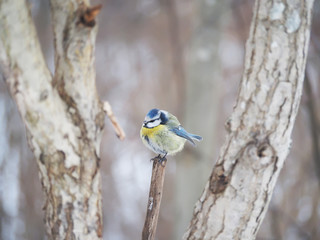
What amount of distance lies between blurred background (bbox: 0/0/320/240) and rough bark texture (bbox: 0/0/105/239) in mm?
1862

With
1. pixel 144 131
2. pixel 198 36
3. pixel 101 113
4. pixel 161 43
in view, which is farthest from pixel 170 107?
pixel 101 113

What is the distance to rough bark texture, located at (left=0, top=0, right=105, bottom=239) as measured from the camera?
1.42 meters

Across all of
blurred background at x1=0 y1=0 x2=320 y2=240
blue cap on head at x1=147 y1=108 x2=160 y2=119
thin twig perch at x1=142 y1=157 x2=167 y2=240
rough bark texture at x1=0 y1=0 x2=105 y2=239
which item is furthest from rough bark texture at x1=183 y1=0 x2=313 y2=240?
blurred background at x1=0 y1=0 x2=320 y2=240

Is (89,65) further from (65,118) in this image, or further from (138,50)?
(138,50)

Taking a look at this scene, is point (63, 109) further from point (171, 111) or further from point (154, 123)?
point (171, 111)

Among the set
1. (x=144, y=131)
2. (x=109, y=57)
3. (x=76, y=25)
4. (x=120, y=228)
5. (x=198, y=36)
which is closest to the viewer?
(x=76, y=25)

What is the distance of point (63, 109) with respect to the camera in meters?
1.53

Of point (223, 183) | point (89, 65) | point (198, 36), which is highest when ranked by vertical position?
point (198, 36)

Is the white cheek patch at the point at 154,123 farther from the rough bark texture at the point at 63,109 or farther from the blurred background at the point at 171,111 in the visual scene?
the blurred background at the point at 171,111

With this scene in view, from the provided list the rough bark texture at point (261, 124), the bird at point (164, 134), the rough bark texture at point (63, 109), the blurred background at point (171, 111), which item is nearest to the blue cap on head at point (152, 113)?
the bird at point (164, 134)

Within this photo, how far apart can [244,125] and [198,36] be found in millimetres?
2419

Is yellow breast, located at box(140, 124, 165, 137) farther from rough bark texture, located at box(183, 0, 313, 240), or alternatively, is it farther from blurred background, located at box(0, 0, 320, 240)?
blurred background, located at box(0, 0, 320, 240)

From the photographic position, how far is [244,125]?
5.08 ft

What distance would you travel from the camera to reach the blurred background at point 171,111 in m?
3.79
